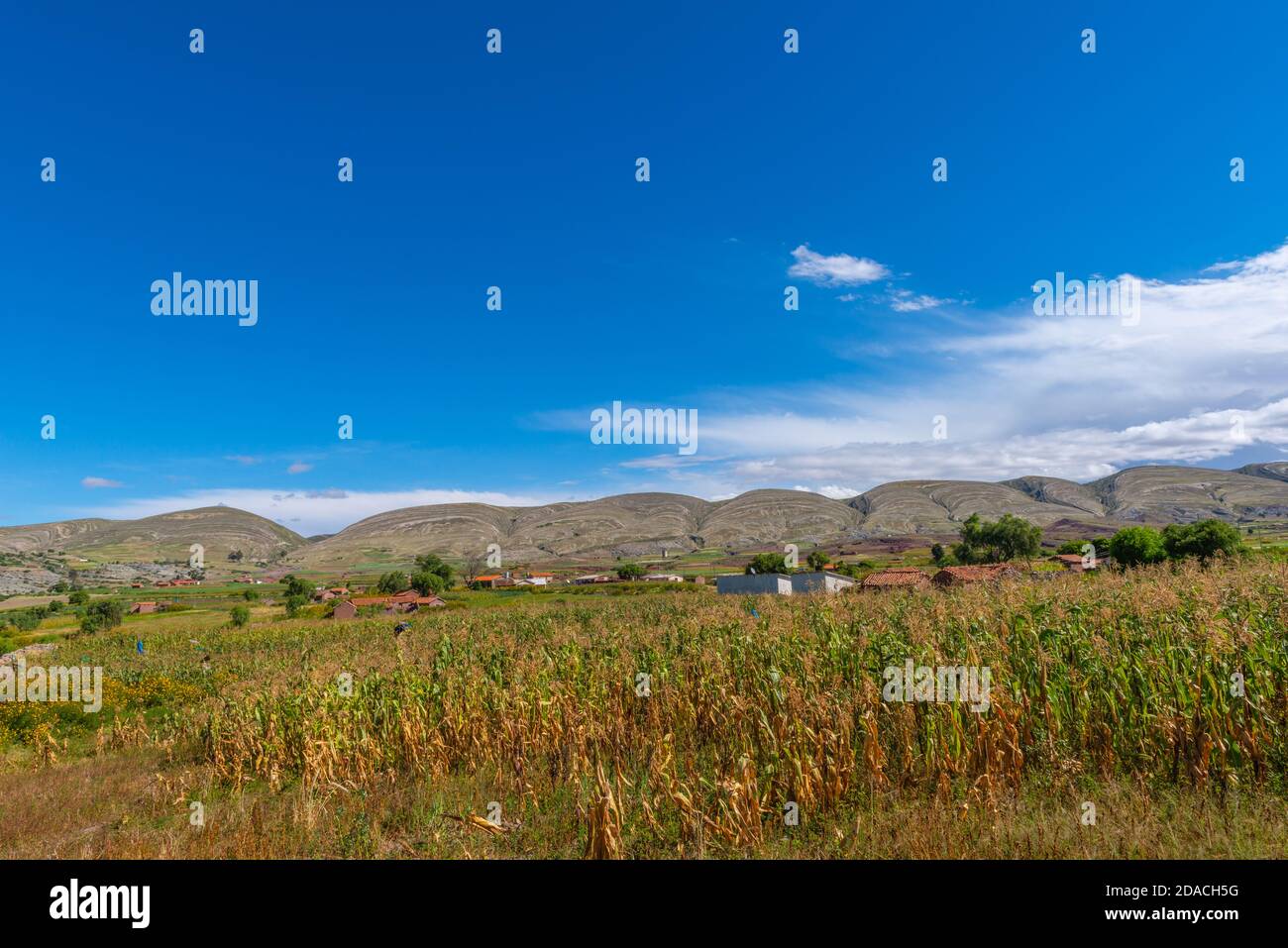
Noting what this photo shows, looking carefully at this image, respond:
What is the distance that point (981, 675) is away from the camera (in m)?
9.32

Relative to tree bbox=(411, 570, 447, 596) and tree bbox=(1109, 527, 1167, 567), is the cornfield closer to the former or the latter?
tree bbox=(1109, 527, 1167, 567)

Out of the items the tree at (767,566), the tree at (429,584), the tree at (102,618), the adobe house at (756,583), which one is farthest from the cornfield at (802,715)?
the tree at (767,566)

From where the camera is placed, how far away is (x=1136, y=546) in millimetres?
71812

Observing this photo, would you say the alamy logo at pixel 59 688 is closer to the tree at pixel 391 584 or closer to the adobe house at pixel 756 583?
the adobe house at pixel 756 583

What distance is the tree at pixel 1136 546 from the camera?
226 ft

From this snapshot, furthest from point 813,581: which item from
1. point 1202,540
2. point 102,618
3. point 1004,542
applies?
point 102,618

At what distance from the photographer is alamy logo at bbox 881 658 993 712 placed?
8.93m

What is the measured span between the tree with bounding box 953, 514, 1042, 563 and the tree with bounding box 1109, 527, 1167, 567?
36.6 meters

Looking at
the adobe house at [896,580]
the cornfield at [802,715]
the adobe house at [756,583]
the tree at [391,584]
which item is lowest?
the tree at [391,584]
